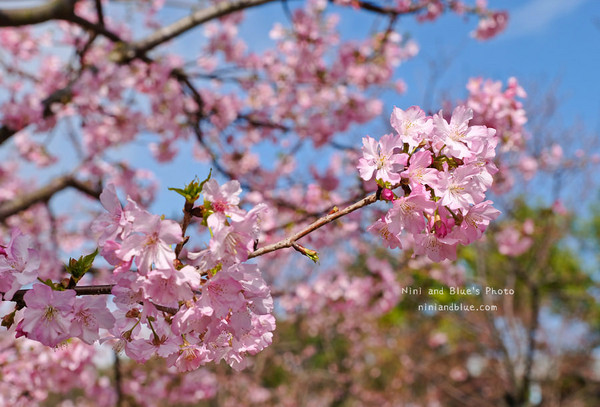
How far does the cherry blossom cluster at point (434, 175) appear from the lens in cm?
103

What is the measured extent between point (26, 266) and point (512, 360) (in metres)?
7.74

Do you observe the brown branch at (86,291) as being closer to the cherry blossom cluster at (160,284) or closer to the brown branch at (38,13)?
the cherry blossom cluster at (160,284)

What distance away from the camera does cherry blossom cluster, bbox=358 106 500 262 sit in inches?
40.4

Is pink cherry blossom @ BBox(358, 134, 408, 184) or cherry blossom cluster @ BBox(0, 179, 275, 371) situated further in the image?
pink cherry blossom @ BBox(358, 134, 408, 184)

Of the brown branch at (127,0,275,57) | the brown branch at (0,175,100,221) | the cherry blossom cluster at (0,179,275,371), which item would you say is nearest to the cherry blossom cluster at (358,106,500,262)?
the cherry blossom cluster at (0,179,275,371)

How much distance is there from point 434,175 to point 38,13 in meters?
3.23

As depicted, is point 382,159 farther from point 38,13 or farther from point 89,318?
point 38,13

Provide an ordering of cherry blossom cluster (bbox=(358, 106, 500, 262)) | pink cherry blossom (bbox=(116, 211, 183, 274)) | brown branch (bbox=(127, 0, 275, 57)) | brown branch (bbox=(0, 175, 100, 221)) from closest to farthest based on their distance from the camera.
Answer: pink cherry blossom (bbox=(116, 211, 183, 274))
cherry blossom cluster (bbox=(358, 106, 500, 262))
brown branch (bbox=(127, 0, 275, 57))
brown branch (bbox=(0, 175, 100, 221))

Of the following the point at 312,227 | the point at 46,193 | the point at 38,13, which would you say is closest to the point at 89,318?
the point at 312,227

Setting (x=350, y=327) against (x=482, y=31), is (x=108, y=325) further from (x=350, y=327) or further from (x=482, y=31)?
(x=350, y=327)

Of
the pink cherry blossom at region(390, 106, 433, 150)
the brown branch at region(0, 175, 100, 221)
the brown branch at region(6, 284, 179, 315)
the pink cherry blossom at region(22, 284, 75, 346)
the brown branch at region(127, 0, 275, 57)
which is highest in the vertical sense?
the brown branch at region(127, 0, 275, 57)

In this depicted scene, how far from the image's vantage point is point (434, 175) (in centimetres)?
101

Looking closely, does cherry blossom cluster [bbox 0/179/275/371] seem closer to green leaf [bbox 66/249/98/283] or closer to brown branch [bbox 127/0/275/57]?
green leaf [bbox 66/249/98/283]

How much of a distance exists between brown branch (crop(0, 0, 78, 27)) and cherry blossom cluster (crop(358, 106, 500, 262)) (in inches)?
117
